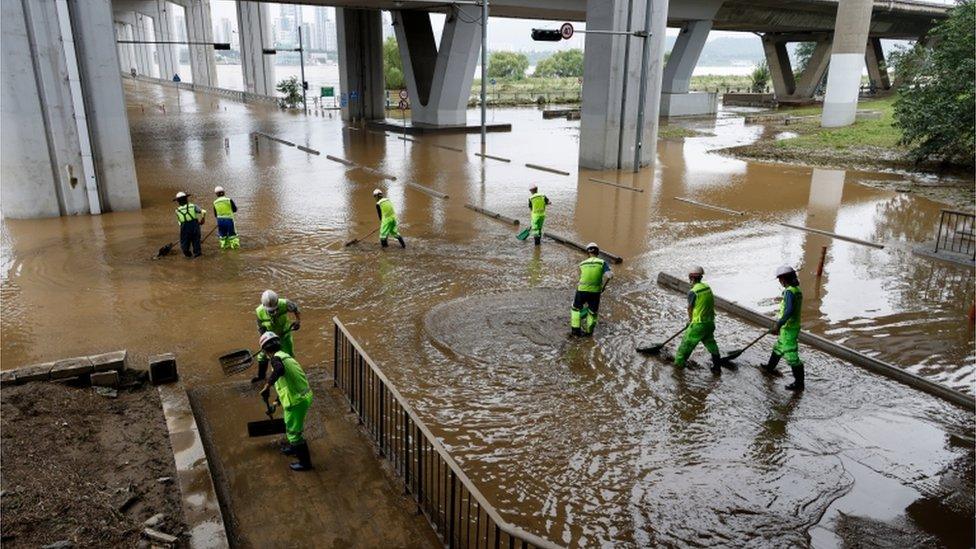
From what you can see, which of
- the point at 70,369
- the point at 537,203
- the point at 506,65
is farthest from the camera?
the point at 506,65

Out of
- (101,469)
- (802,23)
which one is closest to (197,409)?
(101,469)

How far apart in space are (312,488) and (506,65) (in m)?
98.7

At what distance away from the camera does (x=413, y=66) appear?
4053 centimetres

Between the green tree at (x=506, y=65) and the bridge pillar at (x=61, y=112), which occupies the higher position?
the green tree at (x=506, y=65)

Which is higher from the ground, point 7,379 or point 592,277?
point 592,277

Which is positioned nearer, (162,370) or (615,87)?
(162,370)

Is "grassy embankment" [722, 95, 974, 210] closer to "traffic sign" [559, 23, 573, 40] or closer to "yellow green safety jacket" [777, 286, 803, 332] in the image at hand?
"traffic sign" [559, 23, 573, 40]

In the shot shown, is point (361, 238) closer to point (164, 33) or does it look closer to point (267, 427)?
point (267, 427)

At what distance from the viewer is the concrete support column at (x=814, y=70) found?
5775 cm

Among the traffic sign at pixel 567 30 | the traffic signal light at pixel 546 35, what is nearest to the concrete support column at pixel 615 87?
the traffic signal light at pixel 546 35

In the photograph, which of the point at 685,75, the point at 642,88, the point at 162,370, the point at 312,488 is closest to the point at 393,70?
the point at 685,75

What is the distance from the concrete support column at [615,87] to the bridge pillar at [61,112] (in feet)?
52.3

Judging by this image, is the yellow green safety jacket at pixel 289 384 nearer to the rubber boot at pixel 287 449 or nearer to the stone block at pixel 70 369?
the rubber boot at pixel 287 449

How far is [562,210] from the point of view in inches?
756
